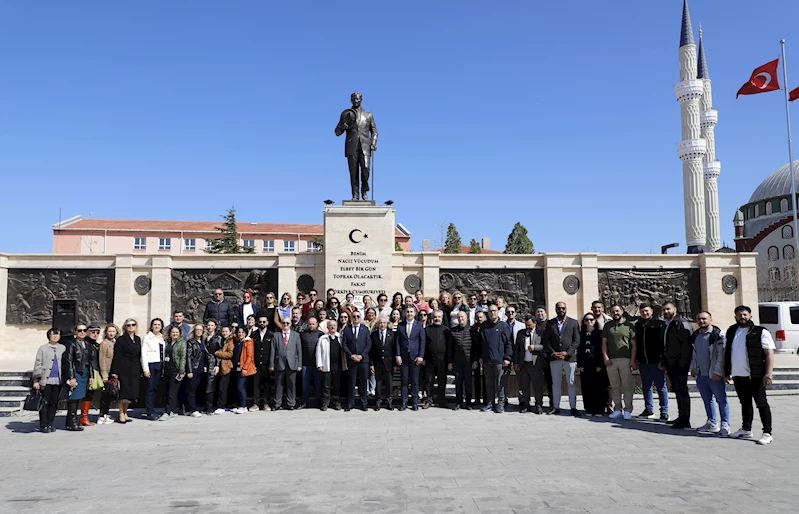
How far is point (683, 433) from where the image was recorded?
7867 mm

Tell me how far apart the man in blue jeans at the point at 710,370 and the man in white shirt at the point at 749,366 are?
178 millimetres

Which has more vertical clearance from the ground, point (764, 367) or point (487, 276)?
point (487, 276)

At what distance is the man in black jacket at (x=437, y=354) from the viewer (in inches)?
394

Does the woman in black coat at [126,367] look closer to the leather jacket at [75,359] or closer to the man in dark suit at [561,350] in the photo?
the leather jacket at [75,359]

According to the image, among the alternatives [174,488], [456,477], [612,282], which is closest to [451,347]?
[456,477]

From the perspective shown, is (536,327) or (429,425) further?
(536,327)

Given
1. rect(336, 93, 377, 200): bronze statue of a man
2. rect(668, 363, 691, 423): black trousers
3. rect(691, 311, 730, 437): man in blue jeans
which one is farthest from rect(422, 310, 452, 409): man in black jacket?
rect(336, 93, 377, 200): bronze statue of a man

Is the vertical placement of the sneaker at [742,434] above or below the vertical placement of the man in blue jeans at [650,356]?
below

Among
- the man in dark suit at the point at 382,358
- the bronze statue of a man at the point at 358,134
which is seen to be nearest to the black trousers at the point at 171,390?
the man in dark suit at the point at 382,358

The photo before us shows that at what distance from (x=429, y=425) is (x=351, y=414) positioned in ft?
5.52

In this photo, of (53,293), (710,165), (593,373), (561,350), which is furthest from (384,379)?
(710,165)

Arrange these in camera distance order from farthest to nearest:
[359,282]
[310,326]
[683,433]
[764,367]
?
[359,282]
[310,326]
[683,433]
[764,367]

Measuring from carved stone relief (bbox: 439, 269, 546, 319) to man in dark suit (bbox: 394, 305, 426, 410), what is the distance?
7.18 m

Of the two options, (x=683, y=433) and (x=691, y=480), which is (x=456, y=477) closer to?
(x=691, y=480)
